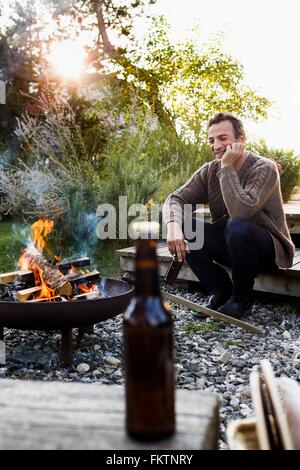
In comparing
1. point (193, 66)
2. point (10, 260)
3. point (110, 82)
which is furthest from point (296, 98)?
point (10, 260)

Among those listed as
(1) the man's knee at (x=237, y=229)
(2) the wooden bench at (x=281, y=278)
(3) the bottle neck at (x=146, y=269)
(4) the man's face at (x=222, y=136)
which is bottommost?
(2) the wooden bench at (x=281, y=278)

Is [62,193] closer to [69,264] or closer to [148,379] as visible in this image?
[69,264]

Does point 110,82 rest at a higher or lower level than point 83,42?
lower

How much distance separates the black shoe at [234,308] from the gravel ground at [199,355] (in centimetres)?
9

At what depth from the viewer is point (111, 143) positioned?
6562mm

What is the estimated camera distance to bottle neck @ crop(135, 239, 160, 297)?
2.74ft

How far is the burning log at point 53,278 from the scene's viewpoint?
2.82 meters

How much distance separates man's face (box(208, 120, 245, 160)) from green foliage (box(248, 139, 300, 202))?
172 inches

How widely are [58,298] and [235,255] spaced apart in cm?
113

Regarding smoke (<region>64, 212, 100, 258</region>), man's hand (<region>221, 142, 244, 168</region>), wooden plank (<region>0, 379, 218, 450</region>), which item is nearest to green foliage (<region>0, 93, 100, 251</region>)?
smoke (<region>64, 212, 100, 258</region>)

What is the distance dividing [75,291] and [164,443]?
2.13 m

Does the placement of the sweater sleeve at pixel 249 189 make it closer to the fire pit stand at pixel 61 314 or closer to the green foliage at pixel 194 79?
the fire pit stand at pixel 61 314

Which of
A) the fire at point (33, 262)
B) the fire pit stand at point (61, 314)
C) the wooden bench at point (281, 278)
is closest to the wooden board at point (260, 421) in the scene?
the fire pit stand at point (61, 314)

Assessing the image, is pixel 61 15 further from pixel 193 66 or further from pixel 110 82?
pixel 193 66
